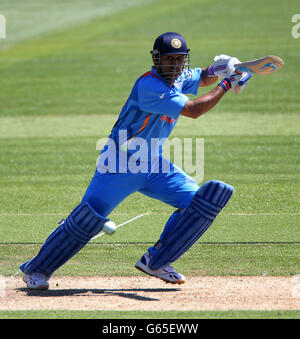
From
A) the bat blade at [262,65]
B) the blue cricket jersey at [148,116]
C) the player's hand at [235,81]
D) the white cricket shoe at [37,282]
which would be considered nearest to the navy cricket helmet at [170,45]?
the blue cricket jersey at [148,116]

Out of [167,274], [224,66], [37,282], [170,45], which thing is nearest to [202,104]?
[170,45]

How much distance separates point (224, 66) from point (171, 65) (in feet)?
1.96

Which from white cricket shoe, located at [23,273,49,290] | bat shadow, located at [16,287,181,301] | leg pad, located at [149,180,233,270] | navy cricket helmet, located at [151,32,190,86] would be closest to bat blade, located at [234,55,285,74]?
navy cricket helmet, located at [151,32,190,86]

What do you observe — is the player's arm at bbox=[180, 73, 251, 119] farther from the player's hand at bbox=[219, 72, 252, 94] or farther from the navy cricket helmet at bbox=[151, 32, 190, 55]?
the navy cricket helmet at bbox=[151, 32, 190, 55]

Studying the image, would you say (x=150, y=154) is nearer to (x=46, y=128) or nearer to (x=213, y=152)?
(x=213, y=152)

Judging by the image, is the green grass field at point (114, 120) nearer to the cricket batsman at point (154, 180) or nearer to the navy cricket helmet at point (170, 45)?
the cricket batsman at point (154, 180)

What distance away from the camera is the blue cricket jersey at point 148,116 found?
6.06 metres

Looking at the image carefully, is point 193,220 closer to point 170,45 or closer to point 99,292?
point 99,292

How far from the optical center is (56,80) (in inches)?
782

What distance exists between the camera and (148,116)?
6242 mm

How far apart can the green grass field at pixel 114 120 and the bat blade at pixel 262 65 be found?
188cm

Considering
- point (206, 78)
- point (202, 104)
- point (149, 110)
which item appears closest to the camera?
point (202, 104)

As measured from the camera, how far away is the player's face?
6.20 metres
